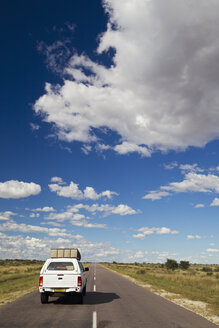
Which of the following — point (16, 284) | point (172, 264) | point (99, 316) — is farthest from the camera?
point (172, 264)

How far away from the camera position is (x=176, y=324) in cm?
836

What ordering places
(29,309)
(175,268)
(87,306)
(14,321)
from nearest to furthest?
(14,321)
(29,309)
(87,306)
(175,268)

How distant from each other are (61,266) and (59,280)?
1.13m

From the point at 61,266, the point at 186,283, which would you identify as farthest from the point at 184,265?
the point at 61,266

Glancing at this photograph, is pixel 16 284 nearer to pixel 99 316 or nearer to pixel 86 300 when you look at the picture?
pixel 86 300

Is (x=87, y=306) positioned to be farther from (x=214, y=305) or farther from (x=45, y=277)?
(x=214, y=305)

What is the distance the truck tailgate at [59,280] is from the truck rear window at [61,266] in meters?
0.76

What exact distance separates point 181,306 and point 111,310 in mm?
3258

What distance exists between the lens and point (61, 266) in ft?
41.8

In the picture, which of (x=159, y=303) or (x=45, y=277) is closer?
(x=45, y=277)

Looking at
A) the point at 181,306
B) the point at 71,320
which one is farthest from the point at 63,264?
the point at 181,306

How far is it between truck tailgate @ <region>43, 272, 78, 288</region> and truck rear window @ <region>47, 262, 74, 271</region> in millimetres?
761

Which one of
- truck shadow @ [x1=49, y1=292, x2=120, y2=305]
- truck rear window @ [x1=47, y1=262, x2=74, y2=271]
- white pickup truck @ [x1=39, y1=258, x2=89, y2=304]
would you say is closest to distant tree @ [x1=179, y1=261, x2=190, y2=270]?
truck shadow @ [x1=49, y1=292, x2=120, y2=305]

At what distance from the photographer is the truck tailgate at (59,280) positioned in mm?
11547
